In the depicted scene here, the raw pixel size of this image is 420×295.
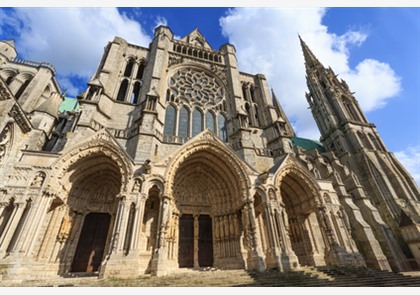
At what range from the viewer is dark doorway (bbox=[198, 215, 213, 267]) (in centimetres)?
1016

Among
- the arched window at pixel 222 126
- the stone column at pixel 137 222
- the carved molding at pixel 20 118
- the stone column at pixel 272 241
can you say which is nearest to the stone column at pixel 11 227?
the stone column at pixel 137 222

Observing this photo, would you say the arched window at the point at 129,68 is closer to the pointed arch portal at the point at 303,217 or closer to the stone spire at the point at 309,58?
the pointed arch portal at the point at 303,217

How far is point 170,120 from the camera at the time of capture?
570 inches

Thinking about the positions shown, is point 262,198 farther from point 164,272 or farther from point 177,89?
point 177,89

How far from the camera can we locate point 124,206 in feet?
27.3

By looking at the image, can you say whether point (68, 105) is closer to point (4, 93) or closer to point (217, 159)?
point (4, 93)

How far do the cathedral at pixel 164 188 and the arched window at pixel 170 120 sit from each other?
74 millimetres

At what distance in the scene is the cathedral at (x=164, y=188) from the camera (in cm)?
819

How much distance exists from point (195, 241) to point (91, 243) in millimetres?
5038

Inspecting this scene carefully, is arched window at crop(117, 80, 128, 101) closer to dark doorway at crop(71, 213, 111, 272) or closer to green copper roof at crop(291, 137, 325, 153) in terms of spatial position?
dark doorway at crop(71, 213, 111, 272)

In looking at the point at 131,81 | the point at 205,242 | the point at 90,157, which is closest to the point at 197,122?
the point at 131,81

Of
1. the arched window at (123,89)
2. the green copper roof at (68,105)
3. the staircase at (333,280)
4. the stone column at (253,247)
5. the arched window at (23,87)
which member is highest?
the green copper roof at (68,105)

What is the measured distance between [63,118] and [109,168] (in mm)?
8257

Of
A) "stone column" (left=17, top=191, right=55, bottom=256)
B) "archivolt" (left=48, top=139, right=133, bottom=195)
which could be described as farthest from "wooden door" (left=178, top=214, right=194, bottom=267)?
"stone column" (left=17, top=191, right=55, bottom=256)
